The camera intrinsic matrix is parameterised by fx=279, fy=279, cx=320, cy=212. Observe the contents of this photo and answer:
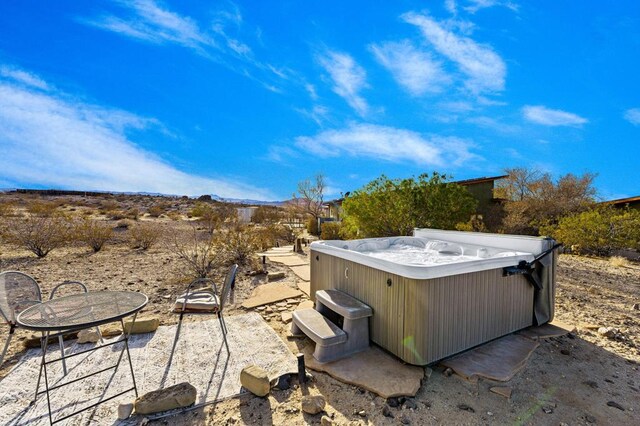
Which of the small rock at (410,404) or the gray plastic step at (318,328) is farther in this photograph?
the gray plastic step at (318,328)

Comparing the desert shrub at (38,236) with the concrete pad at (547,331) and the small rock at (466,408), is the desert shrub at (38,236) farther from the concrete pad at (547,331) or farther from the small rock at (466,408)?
the concrete pad at (547,331)

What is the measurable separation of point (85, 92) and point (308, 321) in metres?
→ 7.39

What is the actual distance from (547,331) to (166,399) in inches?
153

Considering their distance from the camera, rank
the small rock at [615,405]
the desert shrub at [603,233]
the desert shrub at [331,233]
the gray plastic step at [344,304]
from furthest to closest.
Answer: the desert shrub at [331,233]
the desert shrub at [603,233]
the gray plastic step at [344,304]
the small rock at [615,405]

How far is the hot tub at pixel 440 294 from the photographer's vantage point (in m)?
2.33

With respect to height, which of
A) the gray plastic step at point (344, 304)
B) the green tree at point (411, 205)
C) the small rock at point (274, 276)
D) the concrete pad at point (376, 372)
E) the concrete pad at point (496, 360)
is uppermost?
the green tree at point (411, 205)

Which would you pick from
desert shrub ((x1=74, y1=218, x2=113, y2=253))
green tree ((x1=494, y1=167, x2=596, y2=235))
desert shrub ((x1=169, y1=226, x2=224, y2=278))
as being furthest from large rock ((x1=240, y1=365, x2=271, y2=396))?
green tree ((x1=494, y1=167, x2=596, y2=235))

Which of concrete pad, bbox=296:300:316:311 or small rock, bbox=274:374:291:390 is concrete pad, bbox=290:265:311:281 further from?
small rock, bbox=274:374:291:390

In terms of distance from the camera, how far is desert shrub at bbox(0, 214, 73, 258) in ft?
21.6

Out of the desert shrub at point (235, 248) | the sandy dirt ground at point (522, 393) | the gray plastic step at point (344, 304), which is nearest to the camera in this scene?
the sandy dirt ground at point (522, 393)

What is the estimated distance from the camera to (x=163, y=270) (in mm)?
5641

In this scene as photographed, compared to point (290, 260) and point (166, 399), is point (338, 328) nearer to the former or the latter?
point (166, 399)

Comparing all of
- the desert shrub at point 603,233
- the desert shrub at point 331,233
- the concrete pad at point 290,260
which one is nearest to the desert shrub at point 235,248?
the concrete pad at point 290,260

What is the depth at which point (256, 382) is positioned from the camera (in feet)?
6.87
